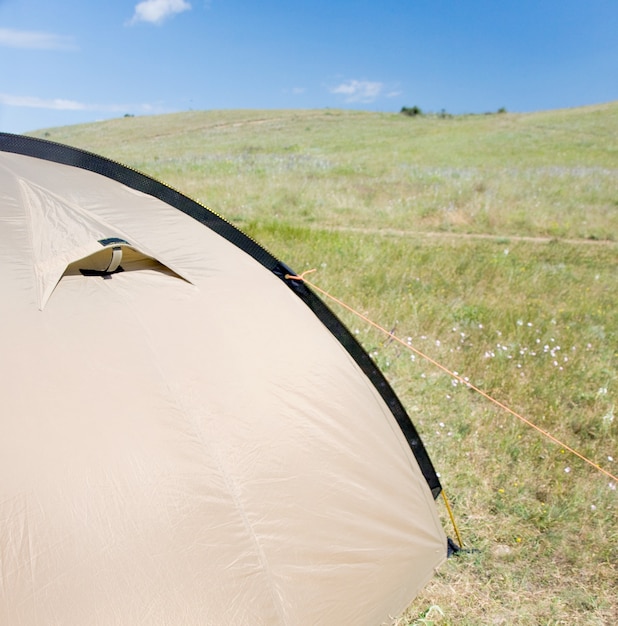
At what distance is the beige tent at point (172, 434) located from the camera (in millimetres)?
1890

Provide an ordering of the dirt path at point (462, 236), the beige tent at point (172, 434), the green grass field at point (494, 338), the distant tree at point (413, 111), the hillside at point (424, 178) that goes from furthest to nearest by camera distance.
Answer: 1. the distant tree at point (413, 111)
2. the hillside at point (424, 178)
3. the dirt path at point (462, 236)
4. the green grass field at point (494, 338)
5. the beige tent at point (172, 434)

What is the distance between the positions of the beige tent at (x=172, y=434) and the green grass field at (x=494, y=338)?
0.69 m

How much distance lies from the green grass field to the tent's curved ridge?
0.88m

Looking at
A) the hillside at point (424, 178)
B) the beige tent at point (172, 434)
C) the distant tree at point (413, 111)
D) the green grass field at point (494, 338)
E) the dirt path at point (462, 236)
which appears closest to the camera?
the beige tent at point (172, 434)

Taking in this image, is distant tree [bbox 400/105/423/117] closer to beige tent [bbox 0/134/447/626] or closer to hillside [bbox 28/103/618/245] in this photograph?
hillside [bbox 28/103/618/245]

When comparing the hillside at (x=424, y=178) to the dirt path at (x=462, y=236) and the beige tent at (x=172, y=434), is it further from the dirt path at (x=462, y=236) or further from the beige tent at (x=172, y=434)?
Result: the beige tent at (x=172, y=434)

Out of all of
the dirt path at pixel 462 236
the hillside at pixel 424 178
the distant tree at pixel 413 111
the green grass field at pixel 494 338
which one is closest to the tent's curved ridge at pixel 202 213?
the green grass field at pixel 494 338

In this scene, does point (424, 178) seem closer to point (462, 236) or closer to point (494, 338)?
point (462, 236)

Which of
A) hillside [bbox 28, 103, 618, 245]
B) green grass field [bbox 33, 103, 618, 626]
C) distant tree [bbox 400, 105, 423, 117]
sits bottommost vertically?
green grass field [bbox 33, 103, 618, 626]

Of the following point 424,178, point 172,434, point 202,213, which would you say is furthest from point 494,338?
point 424,178

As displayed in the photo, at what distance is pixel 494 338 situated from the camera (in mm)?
5723

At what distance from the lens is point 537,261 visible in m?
9.06

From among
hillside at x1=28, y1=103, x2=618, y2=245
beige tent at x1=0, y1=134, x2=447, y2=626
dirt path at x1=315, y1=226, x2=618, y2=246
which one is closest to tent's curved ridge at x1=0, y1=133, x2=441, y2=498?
beige tent at x1=0, y1=134, x2=447, y2=626

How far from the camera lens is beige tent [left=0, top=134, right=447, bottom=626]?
1890 mm
